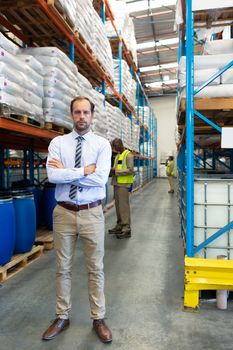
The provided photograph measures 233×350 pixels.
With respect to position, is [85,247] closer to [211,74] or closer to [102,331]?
[102,331]

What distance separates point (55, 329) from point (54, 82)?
3.01m

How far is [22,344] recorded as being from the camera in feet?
8.25

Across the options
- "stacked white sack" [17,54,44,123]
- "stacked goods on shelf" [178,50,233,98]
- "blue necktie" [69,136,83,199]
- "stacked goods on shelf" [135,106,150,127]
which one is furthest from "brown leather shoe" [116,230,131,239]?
"stacked goods on shelf" [135,106,150,127]

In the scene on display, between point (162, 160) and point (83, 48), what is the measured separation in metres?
23.8

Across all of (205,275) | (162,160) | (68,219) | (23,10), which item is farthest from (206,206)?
(162,160)

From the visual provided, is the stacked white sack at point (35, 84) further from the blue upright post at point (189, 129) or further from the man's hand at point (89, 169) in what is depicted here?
the blue upright post at point (189, 129)

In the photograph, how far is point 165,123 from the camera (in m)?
29.7

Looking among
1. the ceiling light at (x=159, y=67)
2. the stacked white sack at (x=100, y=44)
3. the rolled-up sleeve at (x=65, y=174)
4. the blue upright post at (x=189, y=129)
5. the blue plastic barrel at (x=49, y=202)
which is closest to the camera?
the rolled-up sleeve at (x=65, y=174)

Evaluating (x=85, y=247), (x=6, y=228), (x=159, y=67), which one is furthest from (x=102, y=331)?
(x=159, y=67)

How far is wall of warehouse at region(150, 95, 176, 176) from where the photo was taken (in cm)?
2931

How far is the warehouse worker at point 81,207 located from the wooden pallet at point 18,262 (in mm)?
1369

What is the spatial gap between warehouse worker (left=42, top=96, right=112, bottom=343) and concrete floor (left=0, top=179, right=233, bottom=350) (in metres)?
0.16

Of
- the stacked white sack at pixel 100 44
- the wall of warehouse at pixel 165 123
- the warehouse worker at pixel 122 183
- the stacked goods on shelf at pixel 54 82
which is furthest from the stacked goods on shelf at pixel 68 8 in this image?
the wall of warehouse at pixel 165 123

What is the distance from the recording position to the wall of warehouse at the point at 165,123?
29.3 meters
